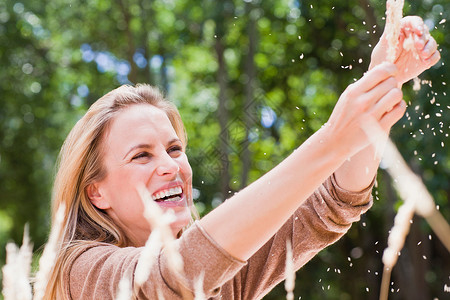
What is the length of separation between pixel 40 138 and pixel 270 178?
→ 444 inches

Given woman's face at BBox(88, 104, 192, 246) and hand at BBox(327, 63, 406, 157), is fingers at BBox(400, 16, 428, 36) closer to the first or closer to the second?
hand at BBox(327, 63, 406, 157)

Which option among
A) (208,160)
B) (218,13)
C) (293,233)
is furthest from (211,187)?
(293,233)

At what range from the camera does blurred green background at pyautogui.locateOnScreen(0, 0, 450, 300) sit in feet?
33.9

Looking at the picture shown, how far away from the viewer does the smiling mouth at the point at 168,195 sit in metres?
1.91

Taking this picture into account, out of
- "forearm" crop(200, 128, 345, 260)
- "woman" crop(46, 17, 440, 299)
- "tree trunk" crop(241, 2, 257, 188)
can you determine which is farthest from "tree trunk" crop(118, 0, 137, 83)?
"forearm" crop(200, 128, 345, 260)

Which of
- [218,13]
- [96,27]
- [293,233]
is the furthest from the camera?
[96,27]

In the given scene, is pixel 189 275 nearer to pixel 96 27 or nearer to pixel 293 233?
pixel 293 233

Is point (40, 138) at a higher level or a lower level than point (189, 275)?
lower

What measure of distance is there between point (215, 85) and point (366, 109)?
11904 millimetres

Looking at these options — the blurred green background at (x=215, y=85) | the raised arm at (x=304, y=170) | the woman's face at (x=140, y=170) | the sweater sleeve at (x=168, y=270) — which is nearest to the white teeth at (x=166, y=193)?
the woman's face at (x=140, y=170)

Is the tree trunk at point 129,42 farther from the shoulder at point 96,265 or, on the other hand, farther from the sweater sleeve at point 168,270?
the sweater sleeve at point 168,270

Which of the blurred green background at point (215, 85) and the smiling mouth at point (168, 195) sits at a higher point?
the smiling mouth at point (168, 195)

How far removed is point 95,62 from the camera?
1262 cm

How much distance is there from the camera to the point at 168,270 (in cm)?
138
